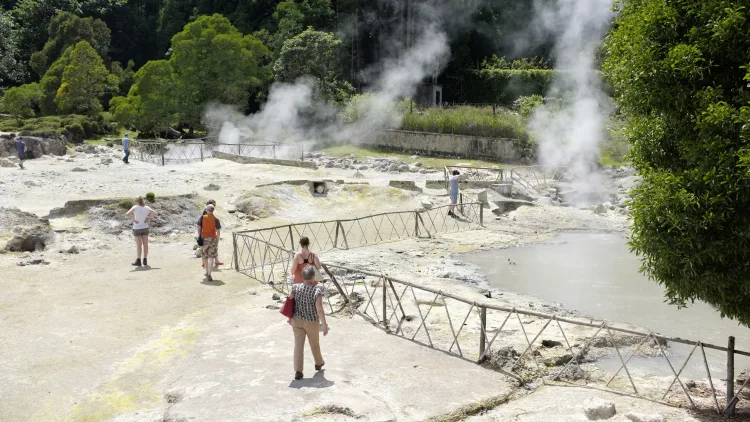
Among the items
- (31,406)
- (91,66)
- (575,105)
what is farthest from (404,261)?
(91,66)

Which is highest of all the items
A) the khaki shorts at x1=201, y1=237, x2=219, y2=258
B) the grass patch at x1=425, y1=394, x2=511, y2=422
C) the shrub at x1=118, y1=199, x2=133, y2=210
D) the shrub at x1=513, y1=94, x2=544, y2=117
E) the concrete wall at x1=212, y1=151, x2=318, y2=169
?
the shrub at x1=513, y1=94, x2=544, y2=117

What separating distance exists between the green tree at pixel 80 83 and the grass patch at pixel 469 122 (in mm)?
24491

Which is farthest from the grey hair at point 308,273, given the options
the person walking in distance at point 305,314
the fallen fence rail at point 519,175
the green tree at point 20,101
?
the green tree at point 20,101

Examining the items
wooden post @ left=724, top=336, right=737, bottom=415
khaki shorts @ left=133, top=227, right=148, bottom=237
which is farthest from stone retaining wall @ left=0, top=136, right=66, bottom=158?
A: wooden post @ left=724, top=336, right=737, bottom=415

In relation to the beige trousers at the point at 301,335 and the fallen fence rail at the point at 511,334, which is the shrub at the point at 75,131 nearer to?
the fallen fence rail at the point at 511,334

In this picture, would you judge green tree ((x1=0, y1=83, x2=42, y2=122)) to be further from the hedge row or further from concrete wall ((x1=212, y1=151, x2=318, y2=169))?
the hedge row

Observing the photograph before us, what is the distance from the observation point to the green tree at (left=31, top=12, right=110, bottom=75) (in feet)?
192

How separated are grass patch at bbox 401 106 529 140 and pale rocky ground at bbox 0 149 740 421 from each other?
1858 centimetres

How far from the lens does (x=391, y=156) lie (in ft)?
129

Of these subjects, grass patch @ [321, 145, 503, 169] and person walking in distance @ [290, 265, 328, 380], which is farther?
grass patch @ [321, 145, 503, 169]

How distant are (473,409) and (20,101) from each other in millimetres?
49924

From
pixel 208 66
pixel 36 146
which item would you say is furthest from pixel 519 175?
pixel 36 146

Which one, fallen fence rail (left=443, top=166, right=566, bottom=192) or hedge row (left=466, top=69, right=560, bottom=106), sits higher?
hedge row (left=466, top=69, right=560, bottom=106)

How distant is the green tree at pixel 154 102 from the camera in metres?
43.5
